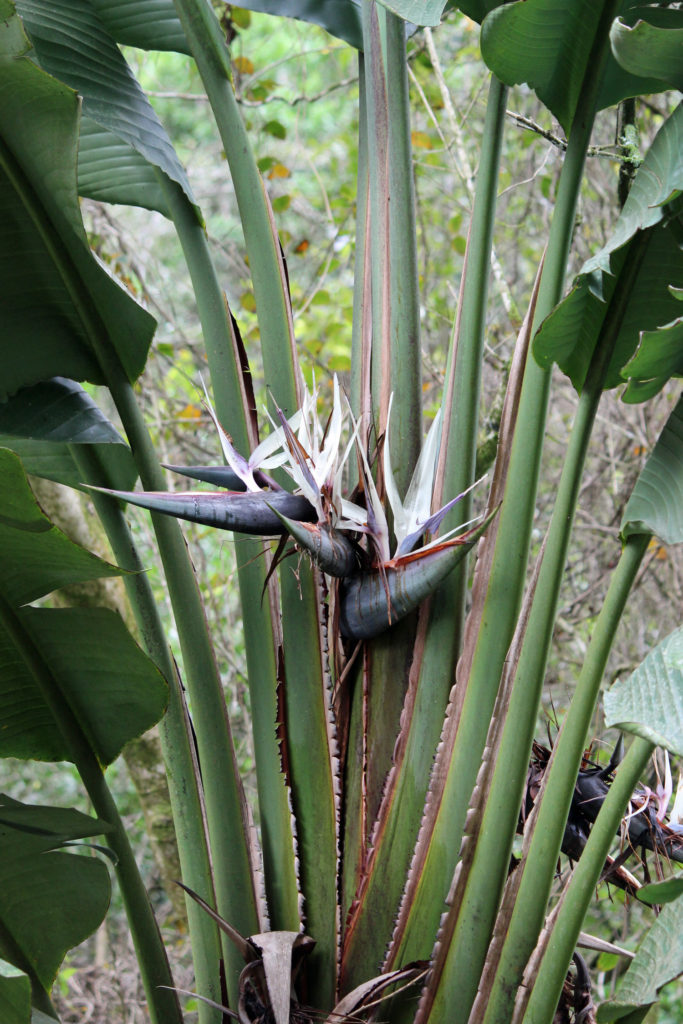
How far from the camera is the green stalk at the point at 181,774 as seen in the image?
0.84 metres

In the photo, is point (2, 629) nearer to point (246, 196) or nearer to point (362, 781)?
point (362, 781)

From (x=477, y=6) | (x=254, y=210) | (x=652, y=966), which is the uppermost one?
(x=477, y=6)

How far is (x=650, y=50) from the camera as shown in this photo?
2.10 ft

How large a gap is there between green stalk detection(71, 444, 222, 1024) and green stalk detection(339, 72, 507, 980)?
0.15 m

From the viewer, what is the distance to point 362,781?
83 centimetres

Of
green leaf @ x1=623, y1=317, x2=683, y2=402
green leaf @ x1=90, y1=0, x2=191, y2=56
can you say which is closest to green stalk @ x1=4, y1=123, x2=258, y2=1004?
green leaf @ x1=90, y1=0, x2=191, y2=56

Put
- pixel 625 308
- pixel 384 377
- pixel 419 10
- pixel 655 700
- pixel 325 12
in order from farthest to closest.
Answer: pixel 325 12, pixel 384 377, pixel 625 308, pixel 419 10, pixel 655 700

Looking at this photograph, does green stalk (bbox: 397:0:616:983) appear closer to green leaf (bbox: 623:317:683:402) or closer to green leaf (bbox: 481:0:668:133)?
green leaf (bbox: 481:0:668:133)

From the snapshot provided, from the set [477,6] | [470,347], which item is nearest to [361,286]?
[470,347]

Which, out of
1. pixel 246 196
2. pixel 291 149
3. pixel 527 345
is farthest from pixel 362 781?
pixel 291 149

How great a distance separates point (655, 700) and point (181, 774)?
49 cm

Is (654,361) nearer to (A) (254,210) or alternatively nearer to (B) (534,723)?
(B) (534,723)

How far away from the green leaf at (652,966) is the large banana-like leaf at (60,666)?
1.47ft

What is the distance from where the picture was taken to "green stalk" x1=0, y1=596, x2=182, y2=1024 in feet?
2.60
